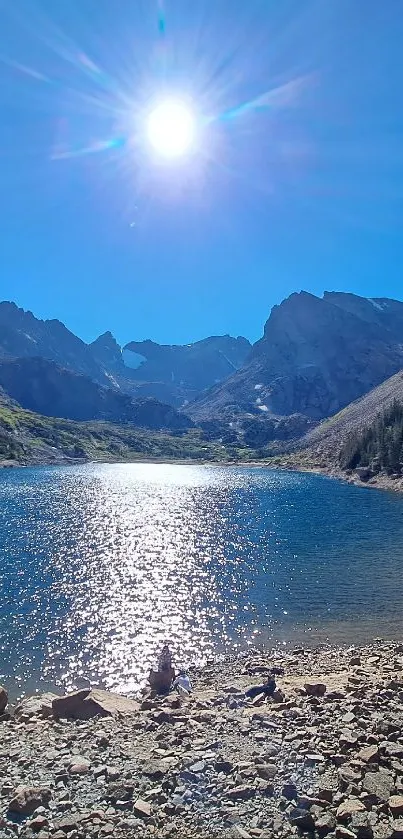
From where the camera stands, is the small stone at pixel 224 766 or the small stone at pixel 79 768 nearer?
the small stone at pixel 224 766

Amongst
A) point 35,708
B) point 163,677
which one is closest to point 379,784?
point 163,677

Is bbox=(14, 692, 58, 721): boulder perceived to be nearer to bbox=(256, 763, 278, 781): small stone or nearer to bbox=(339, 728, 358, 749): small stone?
bbox=(256, 763, 278, 781): small stone

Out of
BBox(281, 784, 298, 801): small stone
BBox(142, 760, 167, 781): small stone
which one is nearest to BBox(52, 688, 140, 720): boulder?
BBox(142, 760, 167, 781): small stone

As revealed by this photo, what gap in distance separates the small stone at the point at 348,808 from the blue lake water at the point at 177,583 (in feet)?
69.9

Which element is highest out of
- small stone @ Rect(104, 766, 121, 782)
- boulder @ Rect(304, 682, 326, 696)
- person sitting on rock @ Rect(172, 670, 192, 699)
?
small stone @ Rect(104, 766, 121, 782)

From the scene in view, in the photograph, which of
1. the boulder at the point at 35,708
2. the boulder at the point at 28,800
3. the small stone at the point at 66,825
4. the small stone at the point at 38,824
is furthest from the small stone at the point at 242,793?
the boulder at the point at 35,708

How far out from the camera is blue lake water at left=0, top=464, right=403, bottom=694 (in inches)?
1565

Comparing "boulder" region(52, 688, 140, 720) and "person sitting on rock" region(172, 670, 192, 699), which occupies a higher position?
"boulder" region(52, 688, 140, 720)

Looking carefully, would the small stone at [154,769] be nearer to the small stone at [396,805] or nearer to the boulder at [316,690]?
the small stone at [396,805]

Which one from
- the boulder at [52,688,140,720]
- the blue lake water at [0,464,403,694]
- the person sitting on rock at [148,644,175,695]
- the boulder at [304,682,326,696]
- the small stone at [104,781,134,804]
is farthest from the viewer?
the blue lake water at [0,464,403,694]

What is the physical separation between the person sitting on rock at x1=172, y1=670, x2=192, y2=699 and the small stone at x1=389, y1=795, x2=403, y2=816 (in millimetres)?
16834

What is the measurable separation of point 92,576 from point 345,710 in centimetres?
4365

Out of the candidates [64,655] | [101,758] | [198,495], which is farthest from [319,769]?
[198,495]

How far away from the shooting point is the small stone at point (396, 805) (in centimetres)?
1395
